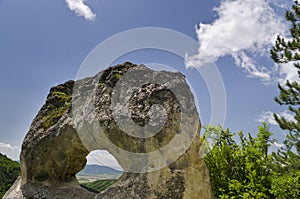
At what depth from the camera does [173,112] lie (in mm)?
6039

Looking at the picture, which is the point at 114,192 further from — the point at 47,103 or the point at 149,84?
the point at 47,103

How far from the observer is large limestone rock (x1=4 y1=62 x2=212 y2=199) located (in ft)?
19.4

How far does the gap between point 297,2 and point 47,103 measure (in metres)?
11.5

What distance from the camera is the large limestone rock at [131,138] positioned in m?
5.90

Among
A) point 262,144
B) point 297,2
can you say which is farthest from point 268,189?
point 297,2

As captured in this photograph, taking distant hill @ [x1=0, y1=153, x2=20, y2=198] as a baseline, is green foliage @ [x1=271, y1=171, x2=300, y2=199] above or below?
below

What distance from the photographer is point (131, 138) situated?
20.2 ft

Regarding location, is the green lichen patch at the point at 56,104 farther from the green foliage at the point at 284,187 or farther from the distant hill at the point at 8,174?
the distant hill at the point at 8,174

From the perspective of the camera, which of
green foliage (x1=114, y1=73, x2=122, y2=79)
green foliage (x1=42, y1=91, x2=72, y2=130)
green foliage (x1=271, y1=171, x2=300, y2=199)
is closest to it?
green foliage (x1=114, y1=73, x2=122, y2=79)

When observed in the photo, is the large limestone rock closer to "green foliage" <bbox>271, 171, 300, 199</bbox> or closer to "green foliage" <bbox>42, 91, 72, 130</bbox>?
"green foliage" <bbox>42, 91, 72, 130</bbox>

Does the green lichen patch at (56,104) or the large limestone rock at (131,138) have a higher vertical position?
the green lichen patch at (56,104)

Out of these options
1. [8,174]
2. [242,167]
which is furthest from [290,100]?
[8,174]

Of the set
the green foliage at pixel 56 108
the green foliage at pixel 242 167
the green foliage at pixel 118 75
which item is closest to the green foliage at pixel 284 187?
the green foliage at pixel 242 167

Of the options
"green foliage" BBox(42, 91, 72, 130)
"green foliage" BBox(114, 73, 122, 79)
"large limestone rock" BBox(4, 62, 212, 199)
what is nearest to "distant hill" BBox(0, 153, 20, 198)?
"green foliage" BBox(42, 91, 72, 130)
